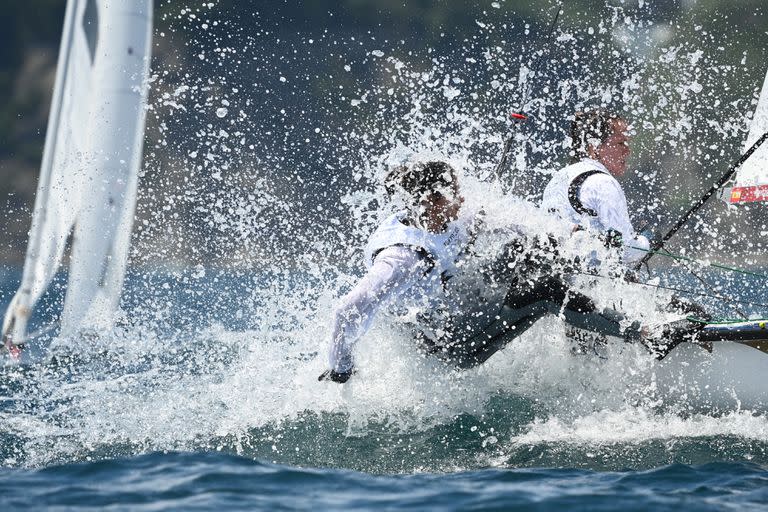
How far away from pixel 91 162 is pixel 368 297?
3.86m

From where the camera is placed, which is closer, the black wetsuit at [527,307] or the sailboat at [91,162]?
the black wetsuit at [527,307]

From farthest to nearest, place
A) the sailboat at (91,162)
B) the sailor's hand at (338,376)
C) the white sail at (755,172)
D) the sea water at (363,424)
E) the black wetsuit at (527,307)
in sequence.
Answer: the sailboat at (91,162) → the white sail at (755,172) → the black wetsuit at (527,307) → the sailor's hand at (338,376) → the sea water at (363,424)

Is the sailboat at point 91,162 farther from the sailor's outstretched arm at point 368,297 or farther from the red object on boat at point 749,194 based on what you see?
the red object on boat at point 749,194

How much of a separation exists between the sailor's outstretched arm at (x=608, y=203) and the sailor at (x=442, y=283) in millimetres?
423

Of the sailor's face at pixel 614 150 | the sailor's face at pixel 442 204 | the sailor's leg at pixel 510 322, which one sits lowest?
the sailor's leg at pixel 510 322

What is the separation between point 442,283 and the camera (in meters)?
5.59

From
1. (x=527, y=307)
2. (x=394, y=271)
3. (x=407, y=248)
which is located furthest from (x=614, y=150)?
(x=394, y=271)

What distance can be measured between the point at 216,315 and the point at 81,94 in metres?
8.57

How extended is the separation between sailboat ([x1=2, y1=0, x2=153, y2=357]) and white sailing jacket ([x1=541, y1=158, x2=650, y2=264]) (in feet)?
13.1

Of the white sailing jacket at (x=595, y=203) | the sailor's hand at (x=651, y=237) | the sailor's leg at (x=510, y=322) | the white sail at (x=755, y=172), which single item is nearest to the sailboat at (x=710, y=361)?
the sailor's leg at (x=510, y=322)

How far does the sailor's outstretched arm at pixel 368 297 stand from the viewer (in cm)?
528

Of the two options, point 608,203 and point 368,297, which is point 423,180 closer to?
point 368,297

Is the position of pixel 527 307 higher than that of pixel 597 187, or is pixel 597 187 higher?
pixel 597 187

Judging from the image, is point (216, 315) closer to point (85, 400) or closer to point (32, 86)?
point (85, 400)
